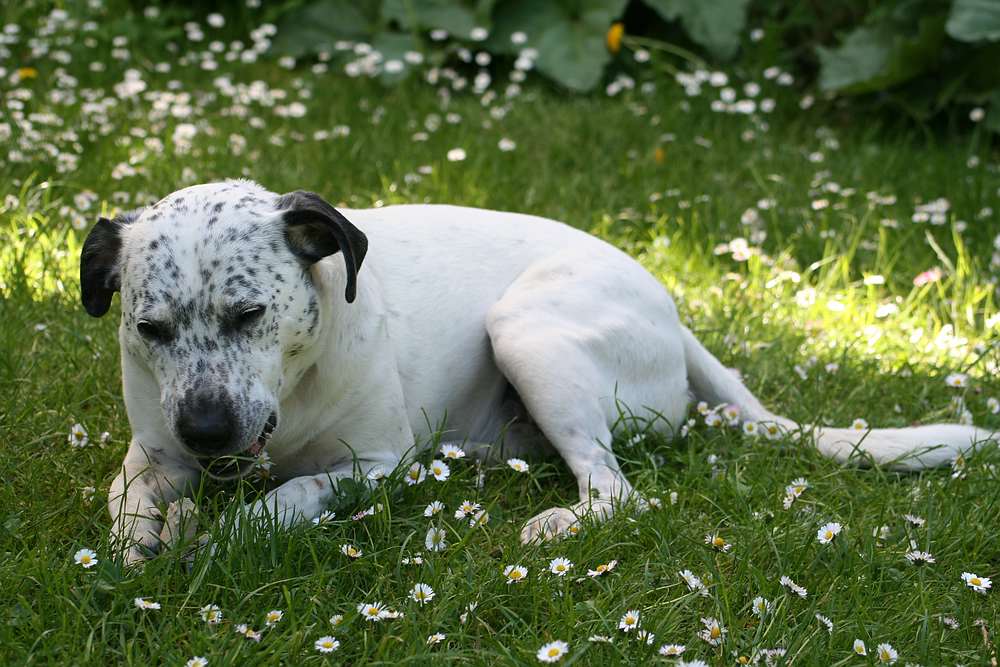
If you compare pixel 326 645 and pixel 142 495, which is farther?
pixel 142 495

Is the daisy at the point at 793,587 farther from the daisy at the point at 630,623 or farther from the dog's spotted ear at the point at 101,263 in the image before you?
the dog's spotted ear at the point at 101,263

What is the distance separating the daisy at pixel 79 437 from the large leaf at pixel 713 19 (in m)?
4.69

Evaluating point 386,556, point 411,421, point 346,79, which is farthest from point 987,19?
point 386,556

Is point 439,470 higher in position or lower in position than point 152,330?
lower

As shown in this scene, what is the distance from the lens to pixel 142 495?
9.93 feet

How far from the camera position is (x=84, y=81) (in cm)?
642

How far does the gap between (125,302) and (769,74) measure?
191 inches

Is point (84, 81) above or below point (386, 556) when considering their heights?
below

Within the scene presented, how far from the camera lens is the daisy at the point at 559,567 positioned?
9.09ft

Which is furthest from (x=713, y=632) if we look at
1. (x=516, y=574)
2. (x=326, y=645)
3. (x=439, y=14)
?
(x=439, y=14)

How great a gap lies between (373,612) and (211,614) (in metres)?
0.35

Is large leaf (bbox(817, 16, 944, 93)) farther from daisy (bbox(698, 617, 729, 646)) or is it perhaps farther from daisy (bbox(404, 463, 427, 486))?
daisy (bbox(698, 617, 729, 646))

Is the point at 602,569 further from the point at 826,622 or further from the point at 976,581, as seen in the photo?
the point at 976,581

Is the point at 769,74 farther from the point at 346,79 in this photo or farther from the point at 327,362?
the point at 327,362
